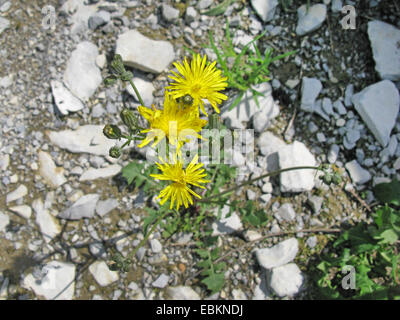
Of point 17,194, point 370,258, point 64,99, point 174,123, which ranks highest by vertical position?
point 64,99

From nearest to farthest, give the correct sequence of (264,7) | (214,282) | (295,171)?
(214,282) → (295,171) → (264,7)

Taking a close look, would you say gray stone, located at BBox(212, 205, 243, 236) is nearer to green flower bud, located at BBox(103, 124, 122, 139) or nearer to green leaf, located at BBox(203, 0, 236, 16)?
green flower bud, located at BBox(103, 124, 122, 139)

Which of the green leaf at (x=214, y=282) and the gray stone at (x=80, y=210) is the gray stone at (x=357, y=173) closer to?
the green leaf at (x=214, y=282)

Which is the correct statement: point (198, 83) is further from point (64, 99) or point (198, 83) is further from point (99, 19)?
point (99, 19)

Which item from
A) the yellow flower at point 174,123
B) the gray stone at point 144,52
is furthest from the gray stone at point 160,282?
the gray stone at point 144,52

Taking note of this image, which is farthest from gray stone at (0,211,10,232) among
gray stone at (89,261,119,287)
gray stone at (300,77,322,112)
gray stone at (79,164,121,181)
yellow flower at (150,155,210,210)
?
gray stone at (300,77,322,112)

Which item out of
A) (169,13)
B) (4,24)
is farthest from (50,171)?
(169,13)
